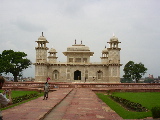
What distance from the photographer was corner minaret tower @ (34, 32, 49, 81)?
120 feet

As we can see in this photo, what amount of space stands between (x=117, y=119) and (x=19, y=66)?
3862cm

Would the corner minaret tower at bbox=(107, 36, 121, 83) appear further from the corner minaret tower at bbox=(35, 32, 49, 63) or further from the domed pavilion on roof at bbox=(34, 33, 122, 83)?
the corner minaret tower at bbox=(35, 32, 49, 63)

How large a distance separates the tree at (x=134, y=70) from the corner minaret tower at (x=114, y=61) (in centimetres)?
1563

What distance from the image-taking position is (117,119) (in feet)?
23.0

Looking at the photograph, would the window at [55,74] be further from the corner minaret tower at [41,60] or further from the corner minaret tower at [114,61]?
the corner minaret tower at [114,61]

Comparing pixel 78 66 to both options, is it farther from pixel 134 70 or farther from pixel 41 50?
pixel 134 70

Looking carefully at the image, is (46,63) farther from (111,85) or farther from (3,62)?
(111,85)

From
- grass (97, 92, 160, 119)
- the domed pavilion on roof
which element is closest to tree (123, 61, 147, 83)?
the domed pavilion on roof

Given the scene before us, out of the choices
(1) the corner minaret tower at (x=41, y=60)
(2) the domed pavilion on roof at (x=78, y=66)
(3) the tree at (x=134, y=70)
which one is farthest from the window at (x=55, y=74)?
(3) the tree at (x=134, y=70)

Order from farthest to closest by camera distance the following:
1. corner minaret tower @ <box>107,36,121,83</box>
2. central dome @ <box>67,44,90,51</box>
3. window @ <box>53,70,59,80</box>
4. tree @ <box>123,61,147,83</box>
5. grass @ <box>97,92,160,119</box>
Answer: tree @ <box>123,61,147,83</box> < central dome @ <box>67,44,90,51</box> < window @ <box>53,70,59,80</box> < corner minaret tower @ <box>107,36,121,83</box> < grass @ <box>97,92,160,119</box>

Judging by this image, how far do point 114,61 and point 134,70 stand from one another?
15.9m

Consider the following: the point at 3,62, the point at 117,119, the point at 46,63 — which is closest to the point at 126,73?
the point at 46,63

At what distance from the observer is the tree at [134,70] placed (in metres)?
50.4

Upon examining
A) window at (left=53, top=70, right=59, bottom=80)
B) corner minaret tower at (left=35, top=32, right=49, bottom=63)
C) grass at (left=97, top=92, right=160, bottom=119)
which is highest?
corner minaret tower at (left=35, top=32, right=49, bottom=63)
